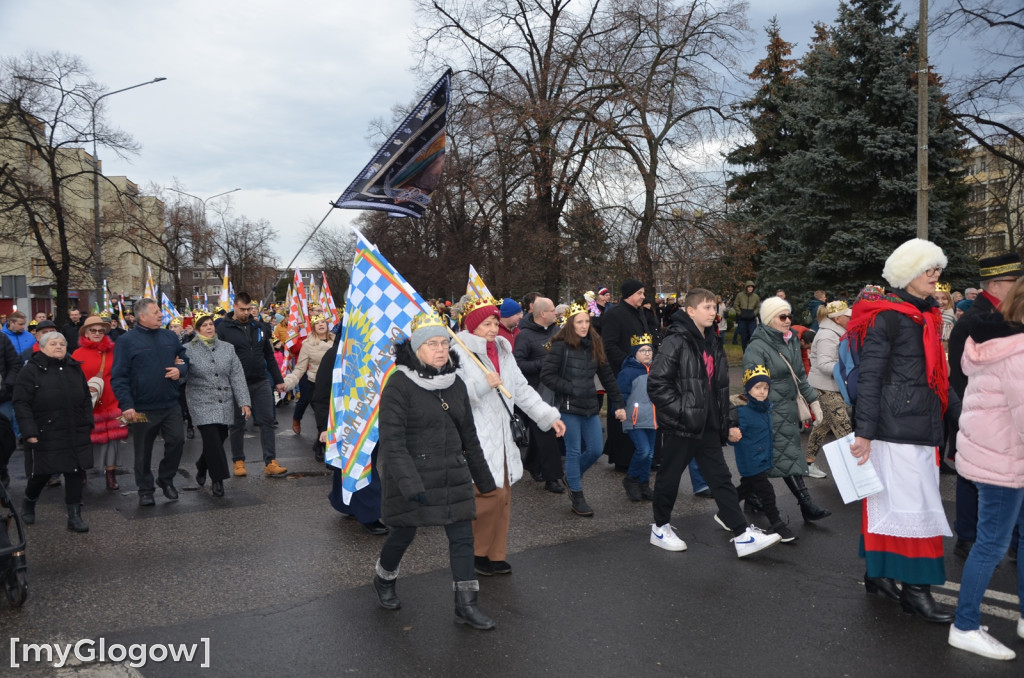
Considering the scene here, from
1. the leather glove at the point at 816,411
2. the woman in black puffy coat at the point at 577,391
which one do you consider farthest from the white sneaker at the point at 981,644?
the woman in black puffy coat at the point at 577,391

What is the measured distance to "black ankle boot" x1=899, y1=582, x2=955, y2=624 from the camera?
14.5ft

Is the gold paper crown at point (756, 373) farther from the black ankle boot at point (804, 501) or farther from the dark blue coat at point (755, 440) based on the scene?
the black ankle boot at point (804, 501)

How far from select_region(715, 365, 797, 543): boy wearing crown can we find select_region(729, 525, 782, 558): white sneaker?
1.65 ft

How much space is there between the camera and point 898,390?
441cm

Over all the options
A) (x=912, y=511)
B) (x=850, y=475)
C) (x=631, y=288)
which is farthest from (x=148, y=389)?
(x=912, y=511)

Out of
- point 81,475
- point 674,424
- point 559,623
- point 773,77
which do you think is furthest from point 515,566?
point 773,77

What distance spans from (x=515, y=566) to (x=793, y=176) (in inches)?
798

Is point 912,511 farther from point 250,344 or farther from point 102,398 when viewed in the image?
point 102,398

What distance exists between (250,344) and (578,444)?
4153 millimetres

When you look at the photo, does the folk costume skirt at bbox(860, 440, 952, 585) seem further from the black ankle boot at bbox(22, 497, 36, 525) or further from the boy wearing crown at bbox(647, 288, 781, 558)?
the black ankle boot at bbox(22, 497, 36, 525)

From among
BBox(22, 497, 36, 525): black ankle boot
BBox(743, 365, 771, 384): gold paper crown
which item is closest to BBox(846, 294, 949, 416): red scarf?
BBox(743, 365, 771, 384): gold paper crown

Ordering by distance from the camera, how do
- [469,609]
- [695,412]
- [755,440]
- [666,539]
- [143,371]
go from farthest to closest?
[143,371], [755,440], [666,539], [695,412], [469,609]

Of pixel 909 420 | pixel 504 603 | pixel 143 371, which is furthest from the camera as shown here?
pixel 143 371

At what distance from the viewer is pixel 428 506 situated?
4.48 meters
